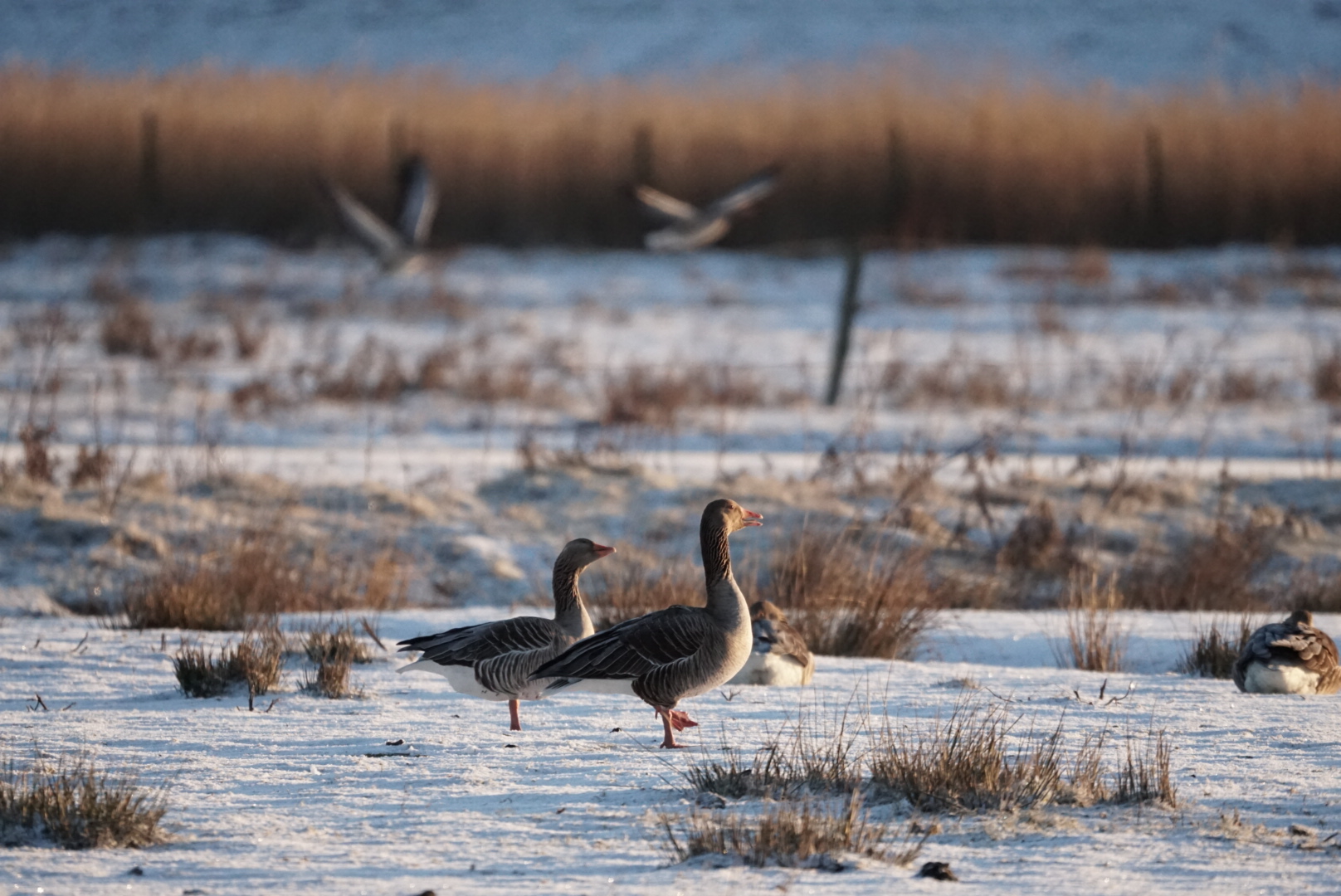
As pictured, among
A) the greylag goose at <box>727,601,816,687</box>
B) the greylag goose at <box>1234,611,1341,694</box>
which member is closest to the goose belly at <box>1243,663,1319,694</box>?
the greylag goose at <box>1234,611,1341,694</box>

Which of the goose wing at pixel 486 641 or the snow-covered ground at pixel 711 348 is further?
the snow-covered ground at pixel 711 348

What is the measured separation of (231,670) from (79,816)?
1.91 m

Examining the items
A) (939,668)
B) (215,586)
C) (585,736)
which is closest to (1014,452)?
(939,668)

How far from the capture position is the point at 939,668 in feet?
21.7

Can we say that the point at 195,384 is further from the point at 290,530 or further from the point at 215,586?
the point at 215,586

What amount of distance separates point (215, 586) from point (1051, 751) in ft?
15.3

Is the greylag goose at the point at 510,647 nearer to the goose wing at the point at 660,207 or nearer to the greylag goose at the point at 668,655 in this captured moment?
the greylag goose at the point at 668,655

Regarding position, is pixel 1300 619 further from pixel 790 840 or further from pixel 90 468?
pixel 90 468

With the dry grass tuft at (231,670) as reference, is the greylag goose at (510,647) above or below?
above

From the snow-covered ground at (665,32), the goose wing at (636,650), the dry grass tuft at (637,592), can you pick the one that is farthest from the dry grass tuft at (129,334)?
the snow-covered ground at (665,32)

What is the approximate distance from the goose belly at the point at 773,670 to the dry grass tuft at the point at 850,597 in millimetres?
1056

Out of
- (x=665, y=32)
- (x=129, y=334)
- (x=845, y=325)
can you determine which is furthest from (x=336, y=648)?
(x=665, y=32)

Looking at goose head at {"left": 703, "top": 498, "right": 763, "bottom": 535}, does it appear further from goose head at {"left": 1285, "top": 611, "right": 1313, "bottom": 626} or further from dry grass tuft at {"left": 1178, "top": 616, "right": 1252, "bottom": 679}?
dry grass tuft at {"left": 1178, "top": 616, "right": 1252, "bottom": 679}

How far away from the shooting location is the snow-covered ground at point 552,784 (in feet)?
11.9
